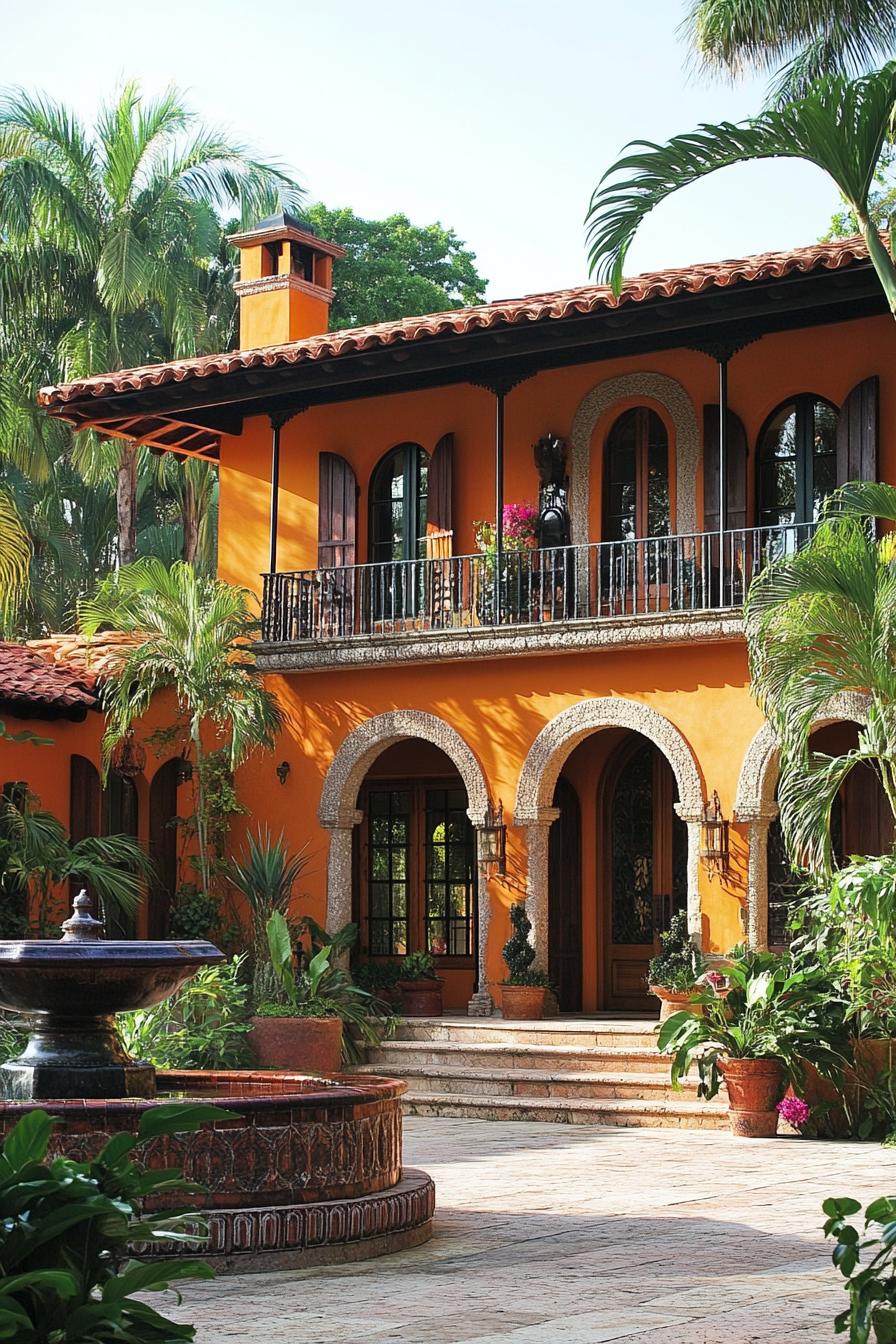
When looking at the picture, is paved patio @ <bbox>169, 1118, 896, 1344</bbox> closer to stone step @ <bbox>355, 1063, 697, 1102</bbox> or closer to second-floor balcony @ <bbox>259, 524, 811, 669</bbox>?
stone step @ <bbox>355, 1063, 697, 1102</bbox>

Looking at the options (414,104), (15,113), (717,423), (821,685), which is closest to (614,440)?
(717,423)

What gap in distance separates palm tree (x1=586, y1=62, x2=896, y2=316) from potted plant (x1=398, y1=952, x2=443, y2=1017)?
372 inches

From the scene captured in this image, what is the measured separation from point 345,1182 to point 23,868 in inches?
330

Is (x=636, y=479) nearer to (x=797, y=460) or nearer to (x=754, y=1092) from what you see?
(x=797, y=460)

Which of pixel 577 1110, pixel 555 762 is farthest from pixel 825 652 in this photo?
pixel 555 762

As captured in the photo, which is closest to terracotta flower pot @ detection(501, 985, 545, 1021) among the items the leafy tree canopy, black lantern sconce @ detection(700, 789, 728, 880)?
black lantern sconce @ detection(700, 789, 728, 880)

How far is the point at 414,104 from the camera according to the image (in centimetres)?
1355

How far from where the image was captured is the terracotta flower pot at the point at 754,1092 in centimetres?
1203

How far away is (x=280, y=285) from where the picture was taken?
65.9 ft

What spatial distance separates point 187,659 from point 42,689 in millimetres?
1430

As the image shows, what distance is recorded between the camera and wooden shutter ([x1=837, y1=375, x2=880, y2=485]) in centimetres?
1497

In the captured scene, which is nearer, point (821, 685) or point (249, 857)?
point (821, 685)

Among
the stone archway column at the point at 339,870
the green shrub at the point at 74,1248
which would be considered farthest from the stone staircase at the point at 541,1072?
the green shrub at the point at 74,1248

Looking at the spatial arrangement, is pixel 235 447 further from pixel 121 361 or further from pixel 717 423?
pixel 121 361
